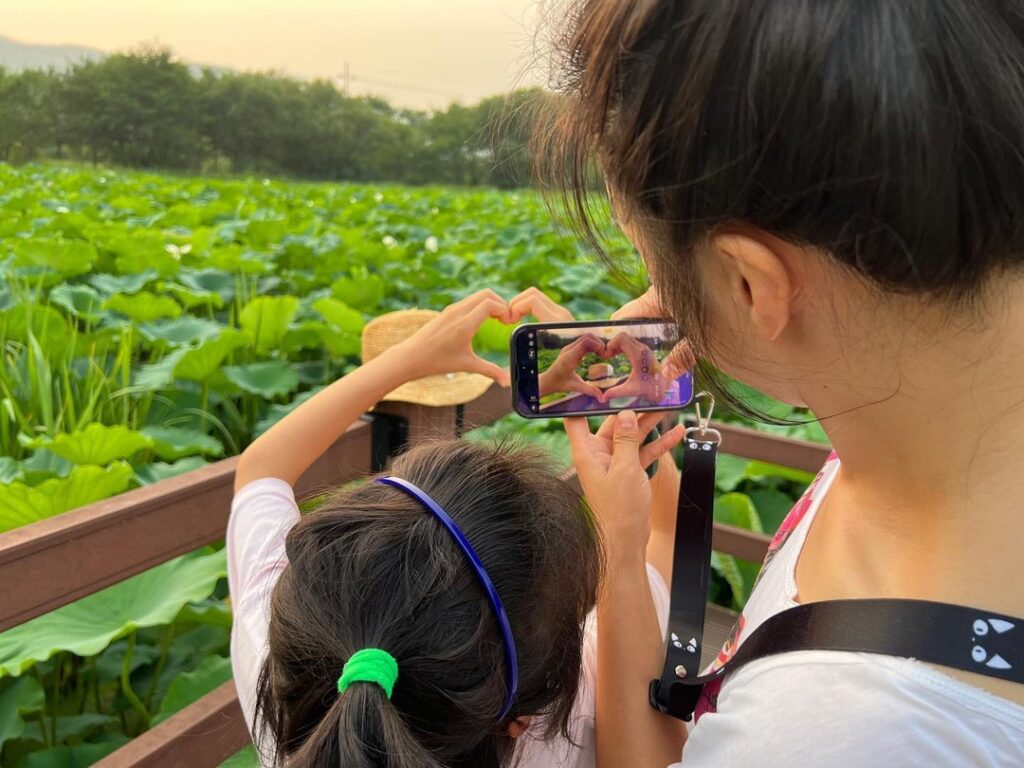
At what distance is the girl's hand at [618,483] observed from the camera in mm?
724

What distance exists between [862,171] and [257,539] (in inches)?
26.2

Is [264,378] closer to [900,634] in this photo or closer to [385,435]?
[385,435]

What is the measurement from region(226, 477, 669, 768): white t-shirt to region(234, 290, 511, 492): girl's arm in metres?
0.05

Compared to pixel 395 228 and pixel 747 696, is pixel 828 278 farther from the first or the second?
pixel 395 228

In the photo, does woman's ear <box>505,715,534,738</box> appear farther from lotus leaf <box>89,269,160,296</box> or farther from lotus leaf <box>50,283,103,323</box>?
lotus leaf <box>89,269,160,296</box>

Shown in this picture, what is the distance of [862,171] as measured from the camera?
376 mm

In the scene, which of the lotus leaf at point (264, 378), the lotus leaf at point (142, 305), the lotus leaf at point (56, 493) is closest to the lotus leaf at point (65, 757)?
the lotus leaf at point (56, 493)

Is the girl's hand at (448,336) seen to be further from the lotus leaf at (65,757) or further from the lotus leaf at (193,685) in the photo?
the lotus leaf at (65,757)

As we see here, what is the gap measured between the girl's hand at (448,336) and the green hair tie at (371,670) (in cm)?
44

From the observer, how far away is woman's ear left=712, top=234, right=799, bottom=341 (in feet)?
1.37

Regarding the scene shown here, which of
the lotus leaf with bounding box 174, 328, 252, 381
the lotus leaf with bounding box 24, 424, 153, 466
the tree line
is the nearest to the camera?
the lotus leaf with bounding box 24, 424, 153, 466

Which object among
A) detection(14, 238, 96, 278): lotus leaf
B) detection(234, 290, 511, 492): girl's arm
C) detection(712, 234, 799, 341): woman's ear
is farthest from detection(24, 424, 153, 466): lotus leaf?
detection(14, 238, 96, 278): lotus leaf

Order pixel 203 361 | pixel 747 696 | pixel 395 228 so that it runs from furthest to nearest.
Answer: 1. pixel 395 228
2. pixel 203 361
3. pixel 747 696

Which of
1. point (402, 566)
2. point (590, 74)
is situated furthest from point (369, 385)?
point (590, 74)
